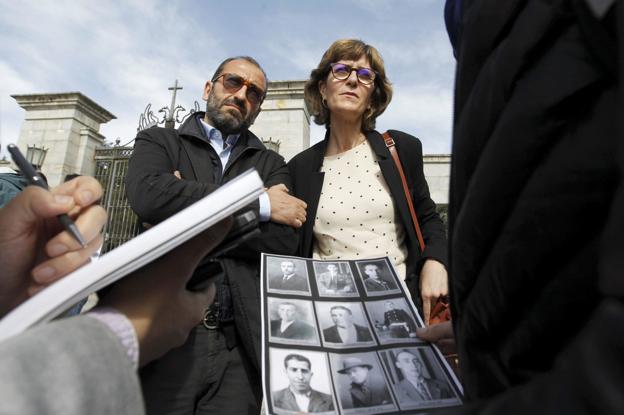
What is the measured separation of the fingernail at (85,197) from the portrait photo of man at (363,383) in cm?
62

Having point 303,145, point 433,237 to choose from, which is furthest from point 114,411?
point 303,145

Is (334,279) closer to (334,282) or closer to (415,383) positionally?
(334,282)

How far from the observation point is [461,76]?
0.63 m

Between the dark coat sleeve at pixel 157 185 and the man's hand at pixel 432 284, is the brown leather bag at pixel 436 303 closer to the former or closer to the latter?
the man's hand at pixel 432 284

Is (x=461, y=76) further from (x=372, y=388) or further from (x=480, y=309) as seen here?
(x=372, y=388)

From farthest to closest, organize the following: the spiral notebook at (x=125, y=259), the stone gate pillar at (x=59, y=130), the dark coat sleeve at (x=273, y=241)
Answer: the stone gate pillar at (x=59, y=130), the dark coat sleeve at (x=273, y=241), the spiral notebook at (x=125, y=259)

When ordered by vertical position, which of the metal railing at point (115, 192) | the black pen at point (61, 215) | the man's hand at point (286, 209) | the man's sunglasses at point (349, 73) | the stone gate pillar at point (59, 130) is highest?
the stone gate pillar at point (59, 130)

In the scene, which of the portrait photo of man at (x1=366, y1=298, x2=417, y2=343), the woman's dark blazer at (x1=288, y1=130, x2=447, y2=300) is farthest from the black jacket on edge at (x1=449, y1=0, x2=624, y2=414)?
the woman's dark blazer at (x1=288, y1=130, x2=447, y2=300)

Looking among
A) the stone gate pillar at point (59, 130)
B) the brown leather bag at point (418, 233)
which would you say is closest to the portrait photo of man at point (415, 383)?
the brown leather bag at point (418, 233)

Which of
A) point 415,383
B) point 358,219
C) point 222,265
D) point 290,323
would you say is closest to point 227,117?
point 358,219

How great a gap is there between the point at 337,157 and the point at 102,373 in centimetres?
180

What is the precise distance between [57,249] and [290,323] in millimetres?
528

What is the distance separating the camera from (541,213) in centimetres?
44

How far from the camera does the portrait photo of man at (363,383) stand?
2.67 feet
